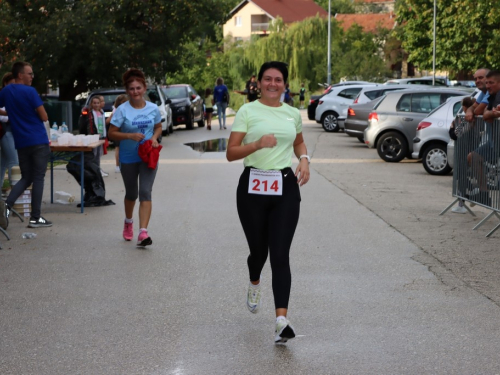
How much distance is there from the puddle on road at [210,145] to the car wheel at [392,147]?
5.33 metres

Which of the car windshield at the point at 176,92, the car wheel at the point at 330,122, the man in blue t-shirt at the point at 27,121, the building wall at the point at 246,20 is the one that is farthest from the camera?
the building wall at the point at 246,20

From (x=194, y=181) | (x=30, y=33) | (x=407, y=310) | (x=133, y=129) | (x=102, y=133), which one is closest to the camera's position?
(x=407, y=310)

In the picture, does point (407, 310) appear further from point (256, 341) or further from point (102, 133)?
point (102, 133)

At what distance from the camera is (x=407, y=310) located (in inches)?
270

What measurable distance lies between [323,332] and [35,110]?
5.65m

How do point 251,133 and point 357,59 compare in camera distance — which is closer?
point 251,133

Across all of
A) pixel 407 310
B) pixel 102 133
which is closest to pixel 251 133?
pixel 407 310

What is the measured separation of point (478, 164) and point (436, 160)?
6.86m

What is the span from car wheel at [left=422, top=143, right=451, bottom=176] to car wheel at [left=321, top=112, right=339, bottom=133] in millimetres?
15194

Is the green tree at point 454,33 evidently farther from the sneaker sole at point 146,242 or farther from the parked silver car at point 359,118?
the sneaker sole at point 146,242

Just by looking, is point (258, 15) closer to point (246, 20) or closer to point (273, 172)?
point (246, 20)

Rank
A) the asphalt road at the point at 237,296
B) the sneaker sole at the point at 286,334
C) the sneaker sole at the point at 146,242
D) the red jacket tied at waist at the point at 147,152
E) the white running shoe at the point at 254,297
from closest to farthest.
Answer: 1. the asphalt road at the point at 237,296
2. the sneaker sole at the point at 286,334
3. the white running shoe at the point at 254,297
4. the red jacket tied at waist at the point at 147,152
5. the sneaker sole at the point at 146,242

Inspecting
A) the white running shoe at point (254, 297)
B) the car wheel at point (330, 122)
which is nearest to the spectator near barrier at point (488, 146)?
the white running shoe at point (254, 297)

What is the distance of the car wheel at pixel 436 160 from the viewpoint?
1802cm
